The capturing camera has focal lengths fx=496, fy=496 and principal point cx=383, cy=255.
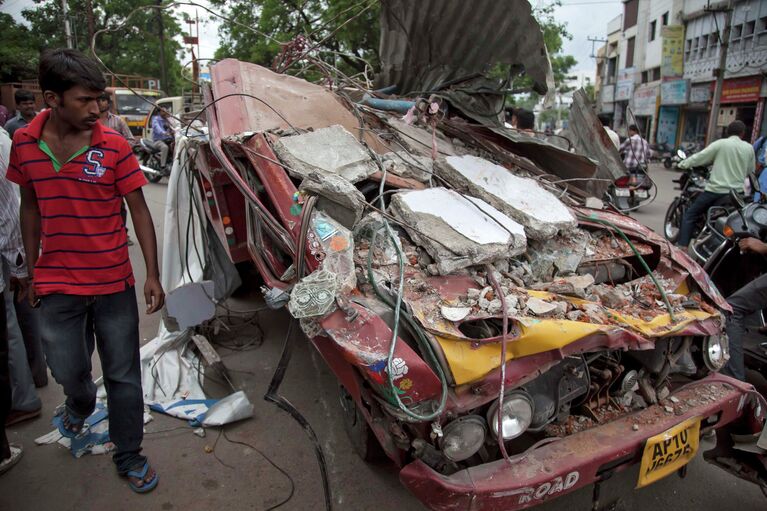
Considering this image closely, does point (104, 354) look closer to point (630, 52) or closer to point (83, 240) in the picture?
point (83, 240)

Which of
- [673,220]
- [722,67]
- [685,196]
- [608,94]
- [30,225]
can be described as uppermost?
[608,94]

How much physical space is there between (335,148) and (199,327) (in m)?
2.03

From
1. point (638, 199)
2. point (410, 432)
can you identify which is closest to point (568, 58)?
point (638, 199)

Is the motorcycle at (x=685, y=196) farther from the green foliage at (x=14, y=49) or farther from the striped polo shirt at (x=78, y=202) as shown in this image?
the green foliage at (x=14, y=49)

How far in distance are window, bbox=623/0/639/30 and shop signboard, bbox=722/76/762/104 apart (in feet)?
43.9

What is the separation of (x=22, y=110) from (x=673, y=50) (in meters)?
26.9

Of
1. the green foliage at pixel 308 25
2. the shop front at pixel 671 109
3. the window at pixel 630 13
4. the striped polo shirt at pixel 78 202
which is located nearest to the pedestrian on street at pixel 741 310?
the striped polo shirt at pixel 78 202

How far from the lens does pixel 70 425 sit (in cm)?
260

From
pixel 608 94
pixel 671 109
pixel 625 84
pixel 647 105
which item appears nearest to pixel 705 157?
pixel 671 109

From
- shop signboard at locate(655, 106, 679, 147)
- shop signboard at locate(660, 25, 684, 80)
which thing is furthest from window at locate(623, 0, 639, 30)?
shop signboard at locate(655, 106, 679, 147)

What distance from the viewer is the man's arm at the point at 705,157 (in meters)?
5.83

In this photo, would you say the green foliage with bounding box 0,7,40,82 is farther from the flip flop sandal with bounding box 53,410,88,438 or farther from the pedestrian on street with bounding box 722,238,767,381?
the pedestrian on street with bounding box 722,238,767,381

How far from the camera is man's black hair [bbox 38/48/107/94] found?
1.94m

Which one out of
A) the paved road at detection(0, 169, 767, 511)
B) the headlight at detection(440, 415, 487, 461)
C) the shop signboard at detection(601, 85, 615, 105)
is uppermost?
the shop signboard at detection(601, 85, 615, 105)
